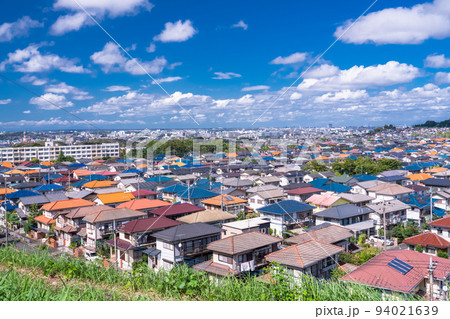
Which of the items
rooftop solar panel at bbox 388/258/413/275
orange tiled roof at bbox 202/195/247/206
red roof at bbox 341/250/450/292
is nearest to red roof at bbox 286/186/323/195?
orange tiled roof at bbox 202/195/247/206

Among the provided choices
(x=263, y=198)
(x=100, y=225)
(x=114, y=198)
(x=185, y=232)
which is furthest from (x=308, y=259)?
(x=114, y=198)

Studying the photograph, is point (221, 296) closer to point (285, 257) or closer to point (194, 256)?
point (285, 257)

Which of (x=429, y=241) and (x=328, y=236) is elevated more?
(x=328, y=236)

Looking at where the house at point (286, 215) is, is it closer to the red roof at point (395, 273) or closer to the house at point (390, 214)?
the house at point (390, 214)

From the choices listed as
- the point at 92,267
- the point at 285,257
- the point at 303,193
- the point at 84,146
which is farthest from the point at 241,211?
the point at 84,146

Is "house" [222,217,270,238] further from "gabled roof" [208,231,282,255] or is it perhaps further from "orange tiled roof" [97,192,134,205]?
"orange tiled roof" [97,192,134,205]

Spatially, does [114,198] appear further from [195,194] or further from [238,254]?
[238,254]
